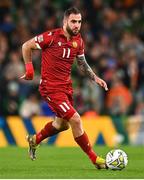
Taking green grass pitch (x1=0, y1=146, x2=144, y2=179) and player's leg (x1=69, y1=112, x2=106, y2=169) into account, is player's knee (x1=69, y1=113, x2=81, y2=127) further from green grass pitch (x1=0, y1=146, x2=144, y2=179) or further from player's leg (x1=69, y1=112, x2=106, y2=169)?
green grass pitch (x1=0, y1=146, x2=144, y2=179)

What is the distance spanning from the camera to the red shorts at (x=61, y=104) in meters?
12.6

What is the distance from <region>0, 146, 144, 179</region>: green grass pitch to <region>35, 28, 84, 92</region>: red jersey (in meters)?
1.22

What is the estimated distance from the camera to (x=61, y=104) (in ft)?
41.6

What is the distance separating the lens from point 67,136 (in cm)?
2069

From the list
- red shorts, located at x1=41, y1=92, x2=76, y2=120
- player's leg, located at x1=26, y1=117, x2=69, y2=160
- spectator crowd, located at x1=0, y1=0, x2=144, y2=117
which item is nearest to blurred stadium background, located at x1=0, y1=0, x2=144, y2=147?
spectator crowd, located at x1=0, y1=0, x2=144, y2=117

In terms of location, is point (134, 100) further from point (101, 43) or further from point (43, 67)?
point (43, 67)

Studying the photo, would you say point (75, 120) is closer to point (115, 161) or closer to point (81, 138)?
point (81, 138)

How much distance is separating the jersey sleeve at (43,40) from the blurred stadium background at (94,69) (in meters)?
7.91

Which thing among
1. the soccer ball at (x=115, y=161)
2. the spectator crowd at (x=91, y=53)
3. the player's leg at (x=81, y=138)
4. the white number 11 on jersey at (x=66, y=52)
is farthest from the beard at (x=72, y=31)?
the spectator crowd at (x=91, y=53)

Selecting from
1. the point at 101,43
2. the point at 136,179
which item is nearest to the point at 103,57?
the point at 101,43

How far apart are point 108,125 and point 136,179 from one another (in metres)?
9.52

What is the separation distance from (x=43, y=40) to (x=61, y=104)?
94cm

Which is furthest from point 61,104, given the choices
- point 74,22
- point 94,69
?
point 94,69

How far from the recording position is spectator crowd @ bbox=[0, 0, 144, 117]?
21453 millimetres
